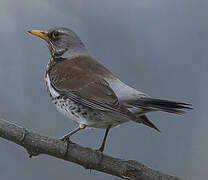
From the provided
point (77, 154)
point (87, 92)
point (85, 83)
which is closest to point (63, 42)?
point (85, 83)

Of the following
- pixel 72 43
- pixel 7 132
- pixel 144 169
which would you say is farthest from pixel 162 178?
pixel 72 43

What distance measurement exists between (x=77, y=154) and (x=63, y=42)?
149cm

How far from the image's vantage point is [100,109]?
9.58 feet

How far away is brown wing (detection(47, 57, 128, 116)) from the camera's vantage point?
295 cm

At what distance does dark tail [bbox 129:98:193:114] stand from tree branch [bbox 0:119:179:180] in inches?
15.3

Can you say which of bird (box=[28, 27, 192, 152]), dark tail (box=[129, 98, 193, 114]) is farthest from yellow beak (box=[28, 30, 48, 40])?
dark tail (box=[129, 98, 193, 114])

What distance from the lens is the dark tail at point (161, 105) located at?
266 centimetres

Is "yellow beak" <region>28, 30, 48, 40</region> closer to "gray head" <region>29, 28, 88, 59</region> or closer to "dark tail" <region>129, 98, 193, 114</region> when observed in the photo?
"gray head" <region>29, 28, 88, 59</region>

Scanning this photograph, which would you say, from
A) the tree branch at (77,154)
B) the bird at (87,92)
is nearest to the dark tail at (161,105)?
the bird at (87,92)

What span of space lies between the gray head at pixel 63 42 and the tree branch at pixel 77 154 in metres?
1.31

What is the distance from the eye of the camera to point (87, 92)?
316 cm

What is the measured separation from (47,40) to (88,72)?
0.74 meters

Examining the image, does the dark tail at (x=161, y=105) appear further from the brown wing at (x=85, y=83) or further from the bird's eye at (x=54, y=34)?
the bird's eye at (x=54, y=34)

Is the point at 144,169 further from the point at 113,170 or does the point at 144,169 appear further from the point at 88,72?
the point at 88,72
